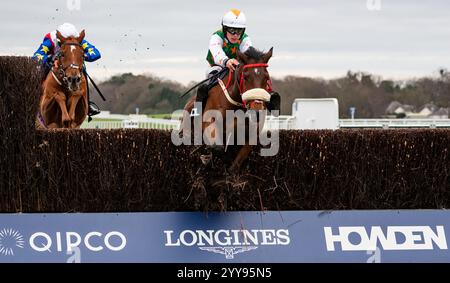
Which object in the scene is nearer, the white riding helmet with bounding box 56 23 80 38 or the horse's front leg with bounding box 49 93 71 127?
the horse's front leg with bounding box 49 93 71 127

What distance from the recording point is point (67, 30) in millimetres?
12227

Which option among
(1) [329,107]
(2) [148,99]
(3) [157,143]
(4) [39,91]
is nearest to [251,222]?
(3) [157,143]

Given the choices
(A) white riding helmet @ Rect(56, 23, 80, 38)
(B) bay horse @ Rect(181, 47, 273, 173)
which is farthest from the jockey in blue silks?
(B) bay horse @ Rect(181, 47, 273, 173)

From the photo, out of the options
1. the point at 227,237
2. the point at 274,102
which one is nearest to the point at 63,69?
the point at 274,102

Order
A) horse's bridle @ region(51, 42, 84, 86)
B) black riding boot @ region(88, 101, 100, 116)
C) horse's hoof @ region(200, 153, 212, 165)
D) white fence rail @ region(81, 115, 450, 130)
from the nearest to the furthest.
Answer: horse's hoof @ region(200, 153, 212, 165) → horse's bridle @ region(51, 42, 84, 86) → black riding boot @ region(88, 101, 100, 116) → white fence rail @ region(81, 115, 450, 130)

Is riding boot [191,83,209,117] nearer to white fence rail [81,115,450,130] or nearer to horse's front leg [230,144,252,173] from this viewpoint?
horse's front leg [230,144,252,173]

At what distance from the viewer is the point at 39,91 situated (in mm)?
8484

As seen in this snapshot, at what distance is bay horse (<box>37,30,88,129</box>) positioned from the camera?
11922 millimetres

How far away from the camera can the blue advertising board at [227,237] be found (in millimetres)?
7980

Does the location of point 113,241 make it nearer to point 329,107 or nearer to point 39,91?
point 39,91

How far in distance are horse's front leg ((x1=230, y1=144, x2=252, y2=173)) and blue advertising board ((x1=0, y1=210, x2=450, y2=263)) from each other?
470 mm

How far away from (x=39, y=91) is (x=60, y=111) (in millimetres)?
4038

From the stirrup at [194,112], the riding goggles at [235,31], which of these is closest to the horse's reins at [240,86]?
the stirrup at [194,112]

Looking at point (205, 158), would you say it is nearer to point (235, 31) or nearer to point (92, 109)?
point (235, 31)
